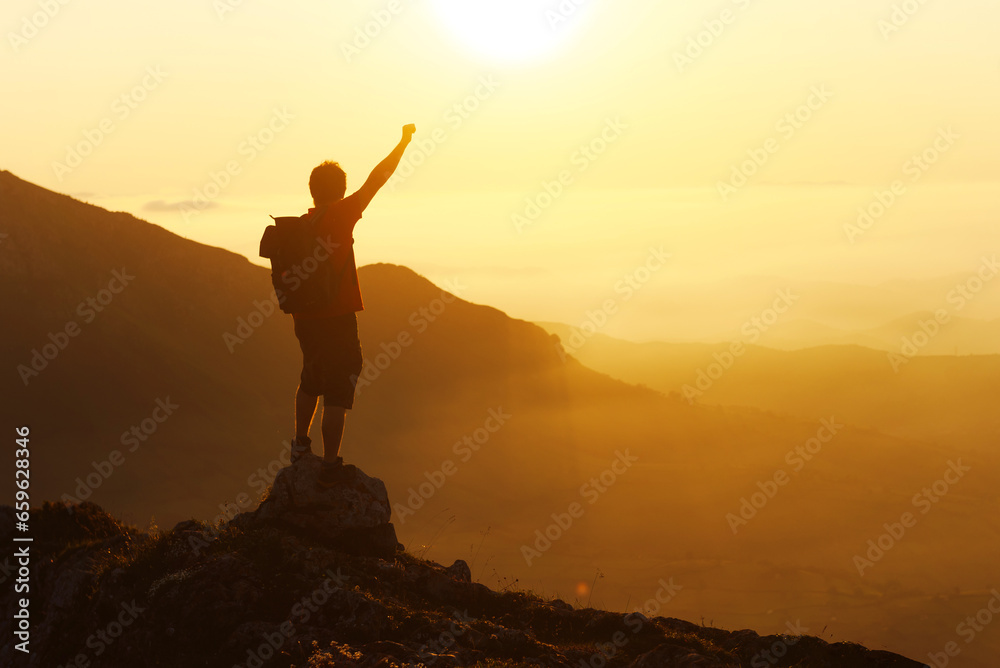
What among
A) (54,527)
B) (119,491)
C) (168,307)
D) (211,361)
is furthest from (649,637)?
(168,307)

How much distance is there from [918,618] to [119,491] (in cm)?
5665

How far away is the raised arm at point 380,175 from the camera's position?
7684 millimetres

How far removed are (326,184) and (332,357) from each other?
65.3 inches

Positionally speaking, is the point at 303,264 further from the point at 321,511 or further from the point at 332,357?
the point at 321,511

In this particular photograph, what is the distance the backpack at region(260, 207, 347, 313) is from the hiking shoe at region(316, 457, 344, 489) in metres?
1.61

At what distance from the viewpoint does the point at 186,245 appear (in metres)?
90.9

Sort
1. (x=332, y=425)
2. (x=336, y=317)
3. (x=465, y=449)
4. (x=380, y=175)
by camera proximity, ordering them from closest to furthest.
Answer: (x=380, y=175) < (x=332, y=425) < (x=336, y=317) < (x=465, y=449)

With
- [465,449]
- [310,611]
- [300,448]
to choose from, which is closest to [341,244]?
[300,448]

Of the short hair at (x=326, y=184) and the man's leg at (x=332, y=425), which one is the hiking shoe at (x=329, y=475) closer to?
the man's leg at (x=332, y=425)

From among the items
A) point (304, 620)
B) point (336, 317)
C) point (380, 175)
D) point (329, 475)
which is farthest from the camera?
point (329, 475)

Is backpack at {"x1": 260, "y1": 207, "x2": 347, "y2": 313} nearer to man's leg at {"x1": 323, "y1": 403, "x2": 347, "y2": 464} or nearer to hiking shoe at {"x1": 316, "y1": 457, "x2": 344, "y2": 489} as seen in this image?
man's leg at {"x1": 323, "y1": 403, "x2": 347, "y2": 464}

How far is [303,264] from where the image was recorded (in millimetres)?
7707

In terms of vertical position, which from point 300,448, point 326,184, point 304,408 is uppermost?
point 326,184

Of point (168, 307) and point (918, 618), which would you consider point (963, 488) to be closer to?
point (918, 618)
